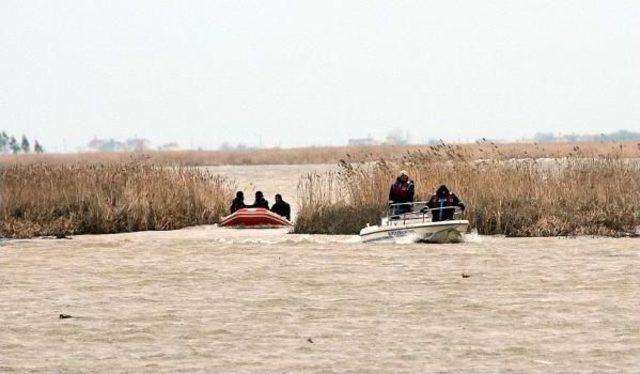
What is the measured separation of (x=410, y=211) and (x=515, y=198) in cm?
265

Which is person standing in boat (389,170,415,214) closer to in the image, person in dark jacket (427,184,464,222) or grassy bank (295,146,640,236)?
person in dark jacket (427,184,464,222)

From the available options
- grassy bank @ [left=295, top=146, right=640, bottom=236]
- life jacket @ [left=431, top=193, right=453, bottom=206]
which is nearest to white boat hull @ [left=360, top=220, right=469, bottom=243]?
life jacket @ [left=431, top=193, right=453, bottom=206]

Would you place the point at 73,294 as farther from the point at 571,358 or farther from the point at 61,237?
the point at 61,237

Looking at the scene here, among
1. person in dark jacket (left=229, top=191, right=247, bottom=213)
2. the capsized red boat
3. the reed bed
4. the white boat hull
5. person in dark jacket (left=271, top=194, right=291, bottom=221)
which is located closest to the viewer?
the white boat hull

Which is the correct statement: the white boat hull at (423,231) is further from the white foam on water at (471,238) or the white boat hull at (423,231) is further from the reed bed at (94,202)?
the reed bed at (94,202)

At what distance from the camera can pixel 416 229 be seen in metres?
22.7

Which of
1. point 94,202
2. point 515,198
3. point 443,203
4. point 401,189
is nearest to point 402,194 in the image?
point 401,189

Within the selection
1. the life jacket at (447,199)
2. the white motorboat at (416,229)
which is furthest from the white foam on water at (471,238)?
the life jacket at (447,199)

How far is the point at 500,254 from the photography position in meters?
20.8

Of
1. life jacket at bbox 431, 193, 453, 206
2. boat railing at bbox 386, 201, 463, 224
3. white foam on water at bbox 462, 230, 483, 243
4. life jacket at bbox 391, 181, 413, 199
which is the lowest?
white foam on water at bbox 462, 230, 483, 243

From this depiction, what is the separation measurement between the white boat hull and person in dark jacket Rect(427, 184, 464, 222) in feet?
1.24

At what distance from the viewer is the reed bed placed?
1069 inches

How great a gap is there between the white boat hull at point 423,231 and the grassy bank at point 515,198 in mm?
2283

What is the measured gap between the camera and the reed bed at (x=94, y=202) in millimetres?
27156
